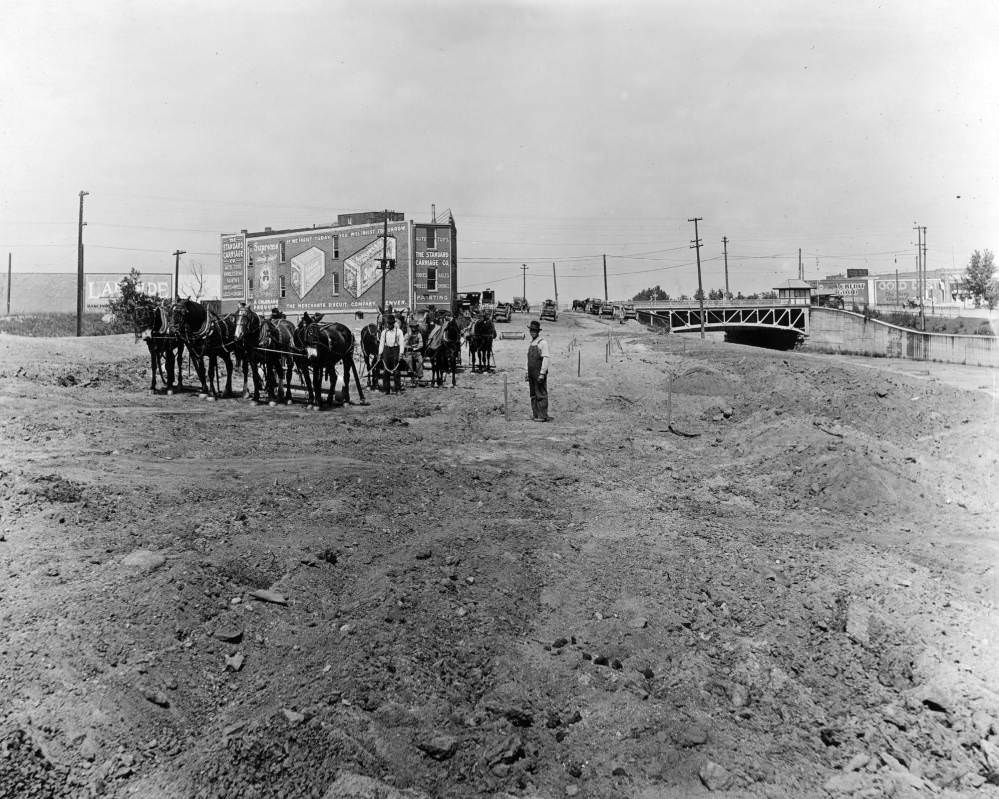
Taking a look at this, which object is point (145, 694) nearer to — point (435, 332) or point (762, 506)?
point (762, 506)

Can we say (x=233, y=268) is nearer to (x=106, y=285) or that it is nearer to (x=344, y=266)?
(x=344, y=266)

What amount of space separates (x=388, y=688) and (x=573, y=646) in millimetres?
1351

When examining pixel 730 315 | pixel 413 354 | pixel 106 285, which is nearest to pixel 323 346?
pixel 413 354

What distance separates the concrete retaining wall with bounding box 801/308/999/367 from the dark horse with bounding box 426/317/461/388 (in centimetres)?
3342

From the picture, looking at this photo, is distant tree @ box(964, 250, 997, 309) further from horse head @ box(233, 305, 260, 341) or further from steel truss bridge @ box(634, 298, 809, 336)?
horse head @ box(233, 305, 260, 341)

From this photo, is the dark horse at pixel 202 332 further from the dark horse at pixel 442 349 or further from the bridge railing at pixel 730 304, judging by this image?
the bridge railing at pixel 730 304

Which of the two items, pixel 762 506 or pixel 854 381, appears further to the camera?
pixel 854 381

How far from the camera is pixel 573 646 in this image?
5102 mm

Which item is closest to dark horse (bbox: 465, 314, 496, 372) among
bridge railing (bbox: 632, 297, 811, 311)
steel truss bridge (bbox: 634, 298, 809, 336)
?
steel truss bridge (bbox: 634, 298, 809, 336)

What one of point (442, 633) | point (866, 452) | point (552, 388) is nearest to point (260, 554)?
point (442, 633)

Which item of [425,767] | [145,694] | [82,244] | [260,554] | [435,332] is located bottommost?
[425,767]

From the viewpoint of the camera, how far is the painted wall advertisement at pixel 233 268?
63625 millimetres

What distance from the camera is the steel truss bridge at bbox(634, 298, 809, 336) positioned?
7362 cm

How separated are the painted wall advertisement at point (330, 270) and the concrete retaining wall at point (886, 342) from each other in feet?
122
